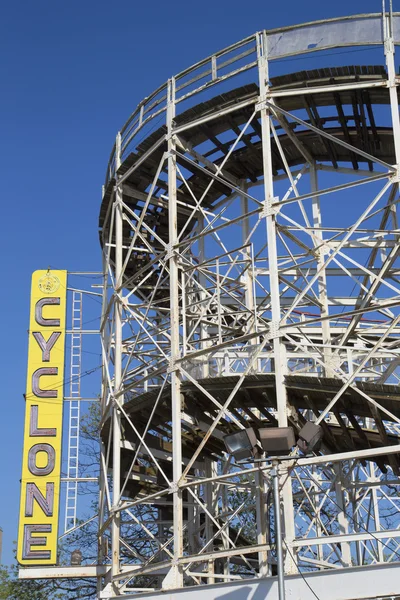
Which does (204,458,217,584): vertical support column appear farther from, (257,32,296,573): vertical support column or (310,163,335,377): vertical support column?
(257,32,296,573): vertical support column

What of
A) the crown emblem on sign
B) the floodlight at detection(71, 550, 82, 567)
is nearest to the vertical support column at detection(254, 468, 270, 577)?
the floodlight at detection(71, 550, 82, 567)

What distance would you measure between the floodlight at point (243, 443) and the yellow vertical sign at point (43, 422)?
11910 millimetres

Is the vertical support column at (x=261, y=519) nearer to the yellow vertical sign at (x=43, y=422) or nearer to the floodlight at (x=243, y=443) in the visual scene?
the floodlight at (x=243, y=443)

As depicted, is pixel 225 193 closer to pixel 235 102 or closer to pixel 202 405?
pixel 235 102

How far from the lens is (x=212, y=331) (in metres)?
28.4

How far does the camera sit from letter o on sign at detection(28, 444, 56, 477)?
25.7 metres

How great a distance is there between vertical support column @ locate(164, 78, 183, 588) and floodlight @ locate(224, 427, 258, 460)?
4.37m

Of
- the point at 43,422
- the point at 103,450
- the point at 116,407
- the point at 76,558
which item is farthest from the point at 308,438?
the point at 43,422

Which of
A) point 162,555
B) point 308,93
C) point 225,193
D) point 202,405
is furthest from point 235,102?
point 162,555

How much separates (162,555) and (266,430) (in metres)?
14.7

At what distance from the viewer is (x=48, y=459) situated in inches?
1017

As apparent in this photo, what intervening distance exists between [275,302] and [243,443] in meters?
4.32

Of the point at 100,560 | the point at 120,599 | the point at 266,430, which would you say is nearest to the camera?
the point at 266,430

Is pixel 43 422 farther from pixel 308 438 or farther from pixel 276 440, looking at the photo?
pixel 276 440
